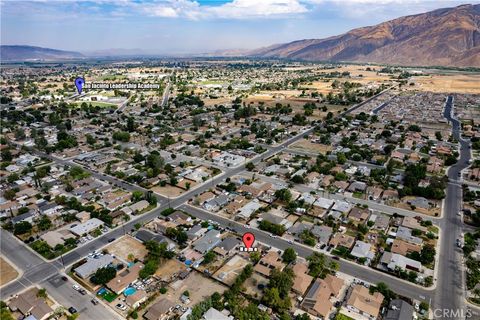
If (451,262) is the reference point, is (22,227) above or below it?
above

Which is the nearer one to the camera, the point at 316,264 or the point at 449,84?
the point at 316,264

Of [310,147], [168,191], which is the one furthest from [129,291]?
[310,147]

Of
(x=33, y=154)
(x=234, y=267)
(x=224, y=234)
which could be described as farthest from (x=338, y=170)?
(x=33, y=154)

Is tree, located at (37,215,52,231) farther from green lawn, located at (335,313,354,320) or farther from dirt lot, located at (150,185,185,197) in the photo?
green lawn, located at (335,313,354,320)

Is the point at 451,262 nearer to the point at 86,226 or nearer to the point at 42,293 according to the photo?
the point at 42,293

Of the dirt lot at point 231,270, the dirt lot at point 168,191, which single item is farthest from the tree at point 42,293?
the dirt lot at point 168,191

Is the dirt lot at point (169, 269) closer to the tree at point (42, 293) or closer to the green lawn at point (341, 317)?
the tree at point (42, 293)

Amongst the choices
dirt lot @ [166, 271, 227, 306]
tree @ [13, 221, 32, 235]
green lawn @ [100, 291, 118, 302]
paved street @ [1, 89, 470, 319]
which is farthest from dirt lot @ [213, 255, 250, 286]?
tree @ [13, 221, 32, 235]
